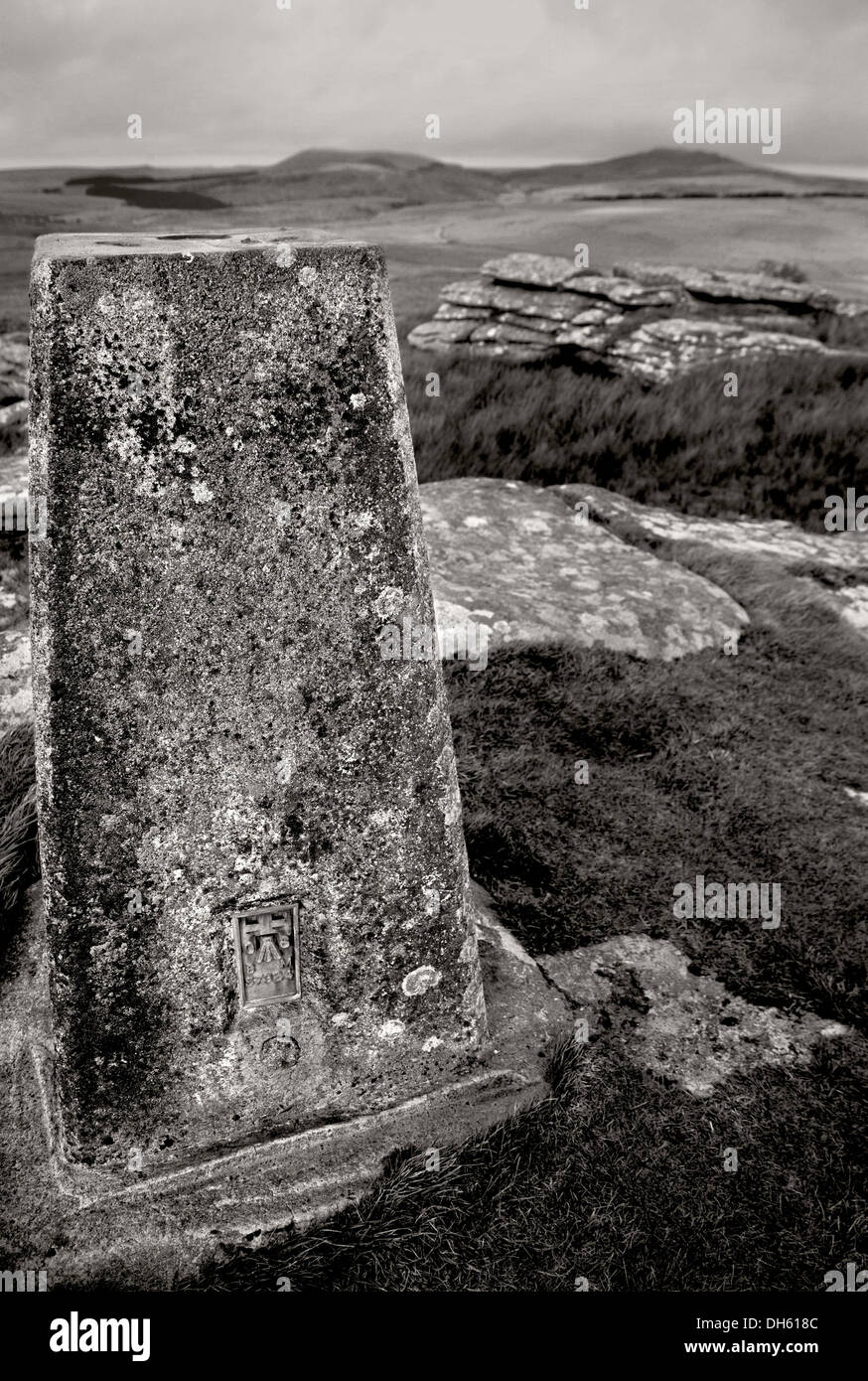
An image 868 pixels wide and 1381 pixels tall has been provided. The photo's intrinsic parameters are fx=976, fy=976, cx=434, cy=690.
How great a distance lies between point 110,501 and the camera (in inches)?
90.9

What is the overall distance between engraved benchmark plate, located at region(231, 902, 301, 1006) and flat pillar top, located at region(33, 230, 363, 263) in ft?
5.51

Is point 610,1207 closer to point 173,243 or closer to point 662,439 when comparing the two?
point 173,243

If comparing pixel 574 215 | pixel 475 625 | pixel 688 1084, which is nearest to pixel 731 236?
pixel 574 215

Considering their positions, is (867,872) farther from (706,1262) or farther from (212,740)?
(212,740)

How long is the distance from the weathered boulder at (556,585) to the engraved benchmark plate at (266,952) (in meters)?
3.02

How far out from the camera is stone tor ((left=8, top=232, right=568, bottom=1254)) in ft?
7.52

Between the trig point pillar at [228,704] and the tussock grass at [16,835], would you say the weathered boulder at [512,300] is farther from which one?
the trig point pillar at [228,704]

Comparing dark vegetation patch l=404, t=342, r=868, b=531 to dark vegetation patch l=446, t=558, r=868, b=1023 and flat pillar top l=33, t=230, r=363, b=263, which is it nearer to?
dark vegetation patch l=446, t=558, r=868, b=1023

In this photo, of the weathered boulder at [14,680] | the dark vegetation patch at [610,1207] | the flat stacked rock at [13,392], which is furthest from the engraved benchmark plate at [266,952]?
the flat stacked rock at [13,392]

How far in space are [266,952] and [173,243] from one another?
1876 mm

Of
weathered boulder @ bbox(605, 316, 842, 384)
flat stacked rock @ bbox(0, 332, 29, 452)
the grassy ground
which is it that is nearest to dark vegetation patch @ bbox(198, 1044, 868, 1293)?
the grassy ground

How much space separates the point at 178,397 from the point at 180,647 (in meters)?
0.60

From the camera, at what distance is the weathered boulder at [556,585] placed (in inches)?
226

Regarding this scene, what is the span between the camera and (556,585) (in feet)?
20.2
